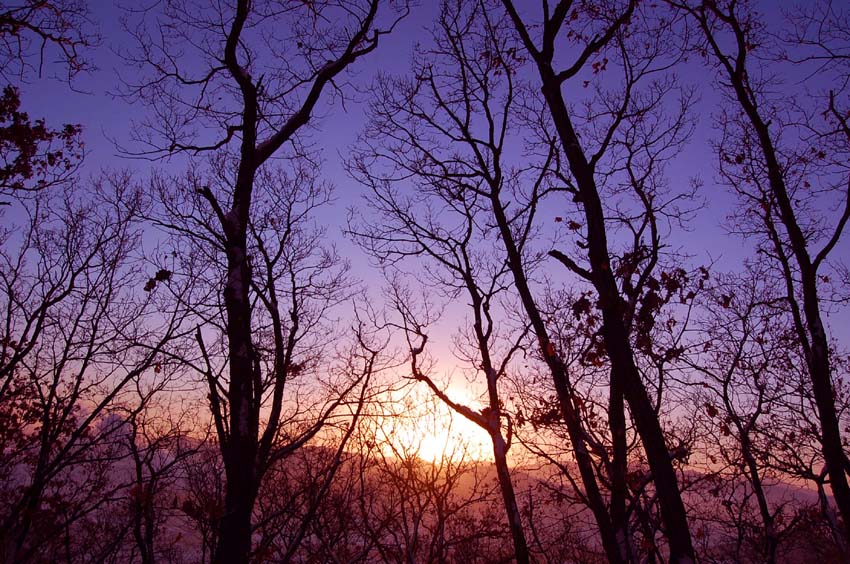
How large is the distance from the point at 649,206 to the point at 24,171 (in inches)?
448

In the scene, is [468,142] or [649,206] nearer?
[649,206]

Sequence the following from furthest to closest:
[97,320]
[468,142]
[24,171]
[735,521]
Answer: [735,521]
[97,320]
[468,142]
[24,171]

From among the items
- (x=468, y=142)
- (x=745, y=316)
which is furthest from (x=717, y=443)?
(x=468, y=142)

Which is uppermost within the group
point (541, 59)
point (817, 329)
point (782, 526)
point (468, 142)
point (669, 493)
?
point (468, 142)

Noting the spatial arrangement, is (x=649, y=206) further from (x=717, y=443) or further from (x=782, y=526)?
(x=782, y=526)

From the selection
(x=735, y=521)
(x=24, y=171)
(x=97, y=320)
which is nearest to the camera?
(x=24, y=171)

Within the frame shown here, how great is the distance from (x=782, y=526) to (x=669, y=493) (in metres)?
15.4

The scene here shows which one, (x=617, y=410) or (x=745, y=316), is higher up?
(x=745, y=316)

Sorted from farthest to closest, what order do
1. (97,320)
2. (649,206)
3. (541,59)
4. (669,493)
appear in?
(97,320) → (649,206) → (541,59) → (669,493)

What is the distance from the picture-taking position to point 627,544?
9.89 m

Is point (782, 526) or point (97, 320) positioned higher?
point (97, 320)

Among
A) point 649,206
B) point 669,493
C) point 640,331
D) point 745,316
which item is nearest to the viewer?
point 669,493

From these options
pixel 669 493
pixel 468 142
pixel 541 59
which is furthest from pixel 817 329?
pixel 468 142

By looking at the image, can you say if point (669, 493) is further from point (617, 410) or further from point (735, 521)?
point (735, 521)
